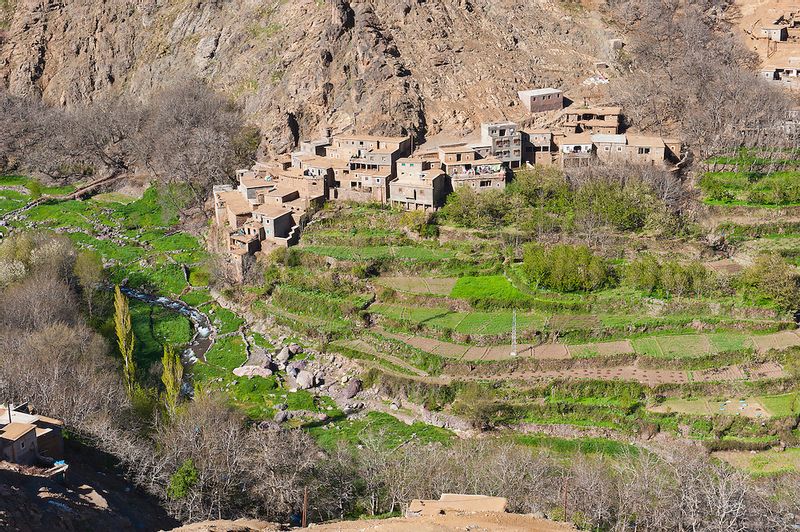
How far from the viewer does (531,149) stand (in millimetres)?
41875

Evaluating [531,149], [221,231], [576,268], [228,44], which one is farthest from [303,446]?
[228,44]

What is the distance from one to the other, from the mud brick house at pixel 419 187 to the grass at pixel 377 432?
1260cm

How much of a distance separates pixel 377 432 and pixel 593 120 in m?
22.8

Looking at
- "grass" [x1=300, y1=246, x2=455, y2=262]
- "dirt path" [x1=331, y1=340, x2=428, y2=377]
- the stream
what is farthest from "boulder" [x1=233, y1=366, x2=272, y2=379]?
"grass" [x1=300, y1=246, x2=455, y2=262]

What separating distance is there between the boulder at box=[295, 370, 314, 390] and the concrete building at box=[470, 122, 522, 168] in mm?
15435

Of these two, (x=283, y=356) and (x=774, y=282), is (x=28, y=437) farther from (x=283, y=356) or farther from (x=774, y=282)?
(x=774, y=282)

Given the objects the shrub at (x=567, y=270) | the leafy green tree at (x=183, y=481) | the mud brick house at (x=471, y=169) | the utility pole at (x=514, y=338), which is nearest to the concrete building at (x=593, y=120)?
the mud brick house at (x=471, y=169)

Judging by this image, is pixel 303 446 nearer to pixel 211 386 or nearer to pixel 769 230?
pixel 211 386

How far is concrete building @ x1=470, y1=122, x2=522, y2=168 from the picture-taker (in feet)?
134

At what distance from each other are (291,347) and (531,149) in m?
16.6

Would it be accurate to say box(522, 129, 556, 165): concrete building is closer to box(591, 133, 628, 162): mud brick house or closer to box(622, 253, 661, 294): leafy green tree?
box(591, 133, 628, 162): mud brick house

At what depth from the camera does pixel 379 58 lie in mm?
50531

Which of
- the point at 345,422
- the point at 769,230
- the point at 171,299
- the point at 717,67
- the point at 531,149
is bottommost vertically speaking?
the point at 345,422

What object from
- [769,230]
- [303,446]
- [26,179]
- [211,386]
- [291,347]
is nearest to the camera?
[303,446]
